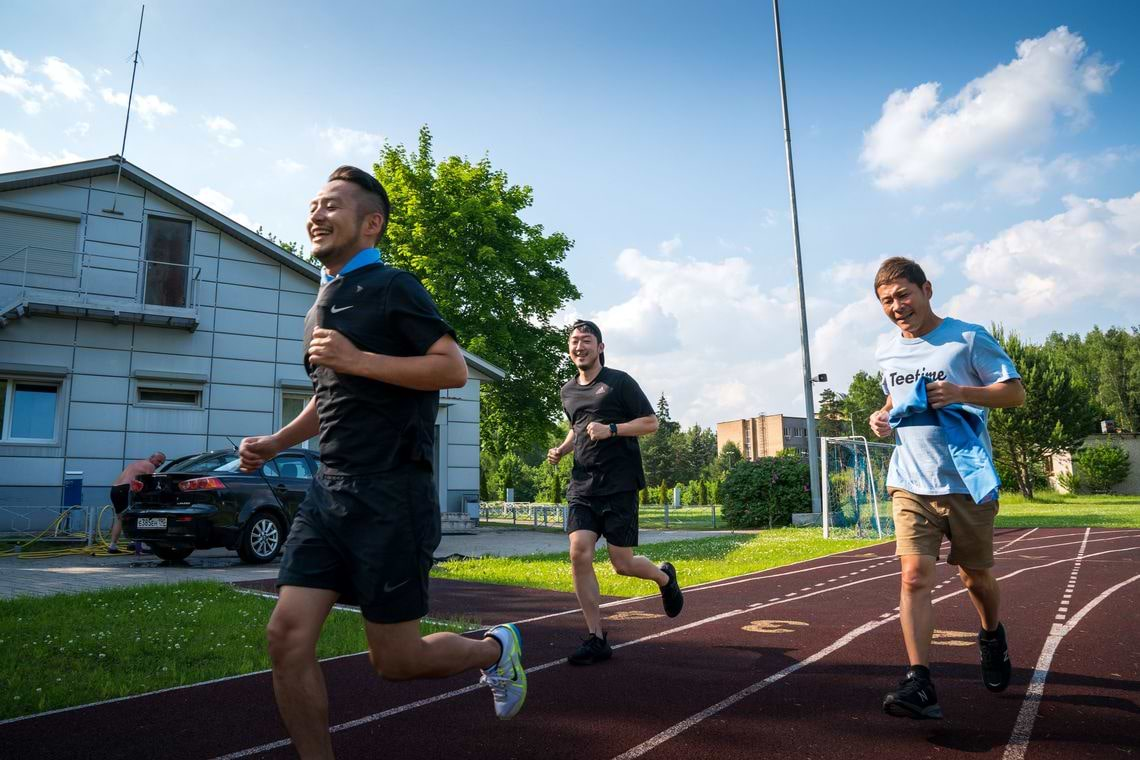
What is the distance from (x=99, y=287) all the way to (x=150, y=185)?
251cm

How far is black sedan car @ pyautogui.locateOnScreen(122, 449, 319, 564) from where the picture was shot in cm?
1031

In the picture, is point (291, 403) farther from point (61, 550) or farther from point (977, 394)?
point (977, 394)

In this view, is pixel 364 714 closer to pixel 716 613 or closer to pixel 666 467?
pixel 716 613

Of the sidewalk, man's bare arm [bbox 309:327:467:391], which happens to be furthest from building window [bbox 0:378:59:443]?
man's bare arm [bbox 309:327:467:391]

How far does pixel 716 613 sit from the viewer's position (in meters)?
6.77

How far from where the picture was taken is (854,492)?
1825cm

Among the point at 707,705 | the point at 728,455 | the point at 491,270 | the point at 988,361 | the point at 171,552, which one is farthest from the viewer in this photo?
the point at 728,455

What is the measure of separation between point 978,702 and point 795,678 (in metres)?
0.94

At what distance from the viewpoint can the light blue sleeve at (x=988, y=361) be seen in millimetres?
3699

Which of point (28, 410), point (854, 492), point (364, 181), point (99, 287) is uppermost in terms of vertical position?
point (99, 287)

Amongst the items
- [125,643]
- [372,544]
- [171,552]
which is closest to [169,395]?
[171,552]

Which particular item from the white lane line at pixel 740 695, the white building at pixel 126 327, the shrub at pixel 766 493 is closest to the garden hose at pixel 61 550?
the white building at pixel 126 327

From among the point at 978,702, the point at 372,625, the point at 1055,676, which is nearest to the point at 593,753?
the point at 372,625

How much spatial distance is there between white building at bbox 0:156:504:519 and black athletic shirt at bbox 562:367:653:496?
11005mm
